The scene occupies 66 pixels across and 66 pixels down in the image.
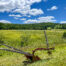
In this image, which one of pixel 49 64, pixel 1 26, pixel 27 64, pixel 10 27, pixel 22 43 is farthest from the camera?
pixel 10 27

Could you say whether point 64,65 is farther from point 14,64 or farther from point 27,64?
point 14,64

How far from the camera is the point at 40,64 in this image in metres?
6.11

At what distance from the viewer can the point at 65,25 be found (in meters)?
185

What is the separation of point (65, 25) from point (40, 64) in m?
187

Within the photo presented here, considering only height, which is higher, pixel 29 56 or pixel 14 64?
pixel 29 56

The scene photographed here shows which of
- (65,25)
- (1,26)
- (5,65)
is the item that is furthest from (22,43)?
(65,25)

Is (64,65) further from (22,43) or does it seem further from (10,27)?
(10,27)

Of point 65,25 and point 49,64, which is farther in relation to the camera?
point 65,25

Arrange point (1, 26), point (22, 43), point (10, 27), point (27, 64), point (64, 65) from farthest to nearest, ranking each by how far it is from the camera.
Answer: point (10, 27) → point (1, 26) → point (22, 43) → point (27, 64) → point (64, 65)

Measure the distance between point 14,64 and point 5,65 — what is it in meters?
0.56

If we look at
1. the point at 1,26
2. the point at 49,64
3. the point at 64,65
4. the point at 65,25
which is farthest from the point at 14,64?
the point at 65,25

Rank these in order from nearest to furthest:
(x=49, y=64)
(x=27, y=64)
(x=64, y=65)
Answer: (x=64, y=65) < (x=49, y=64) < (x=27, y=64)

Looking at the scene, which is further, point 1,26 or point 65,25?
point 65,25

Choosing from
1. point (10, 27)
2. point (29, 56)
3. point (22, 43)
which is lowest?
point (22, 43)
